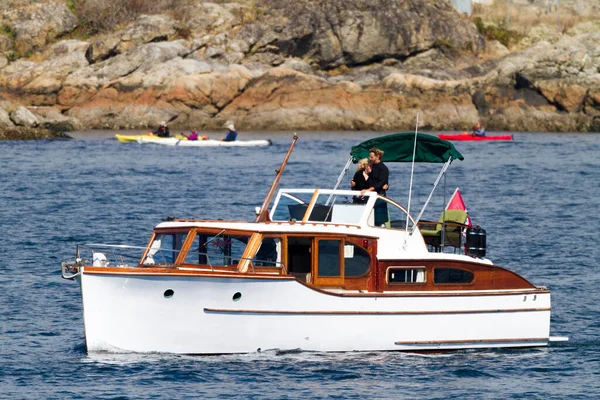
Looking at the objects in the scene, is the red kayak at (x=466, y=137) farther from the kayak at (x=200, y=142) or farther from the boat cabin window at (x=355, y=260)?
the boat cabin window at (x=355, y=260)

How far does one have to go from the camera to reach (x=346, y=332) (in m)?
17.1

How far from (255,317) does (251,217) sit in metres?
17.2

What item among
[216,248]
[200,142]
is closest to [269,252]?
[216,248]

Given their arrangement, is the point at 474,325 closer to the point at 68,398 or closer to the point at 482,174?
the point at 68,398

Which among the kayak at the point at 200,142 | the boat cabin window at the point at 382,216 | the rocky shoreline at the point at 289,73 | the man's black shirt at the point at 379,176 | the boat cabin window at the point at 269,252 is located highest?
the rocky shoreline at the point at 289,73

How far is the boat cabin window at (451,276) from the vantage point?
1778cm

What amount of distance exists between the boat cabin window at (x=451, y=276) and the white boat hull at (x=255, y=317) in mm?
359

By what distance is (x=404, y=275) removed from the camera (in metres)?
17.7

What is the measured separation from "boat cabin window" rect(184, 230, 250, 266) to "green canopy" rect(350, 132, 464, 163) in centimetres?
→ 356

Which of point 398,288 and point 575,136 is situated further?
point 575,136

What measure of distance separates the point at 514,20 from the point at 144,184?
64415 mm

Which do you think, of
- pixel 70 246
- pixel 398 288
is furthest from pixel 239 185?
pixel 398 288

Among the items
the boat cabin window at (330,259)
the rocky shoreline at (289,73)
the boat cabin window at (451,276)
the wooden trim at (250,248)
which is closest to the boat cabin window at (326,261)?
the boat cabin window at (330,259)

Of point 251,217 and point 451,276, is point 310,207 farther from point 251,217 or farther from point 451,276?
point 251,217
